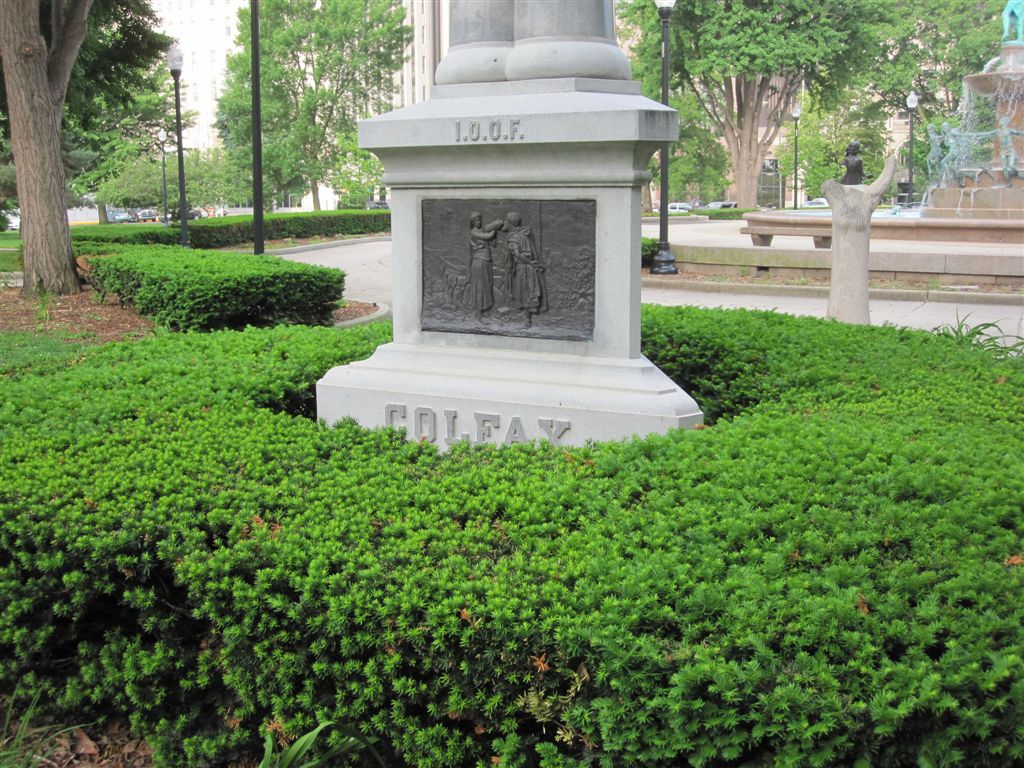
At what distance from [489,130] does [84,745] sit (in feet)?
12.2

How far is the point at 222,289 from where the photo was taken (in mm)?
12562

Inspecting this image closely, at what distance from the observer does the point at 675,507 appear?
404cm

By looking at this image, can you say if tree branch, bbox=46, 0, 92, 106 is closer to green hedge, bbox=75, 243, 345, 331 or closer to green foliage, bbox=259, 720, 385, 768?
green hedge, bbox=75, 243, 345, 331

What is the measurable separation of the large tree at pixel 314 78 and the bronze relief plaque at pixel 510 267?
4395 cm

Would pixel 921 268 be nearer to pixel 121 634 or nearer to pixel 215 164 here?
pixel 121 634

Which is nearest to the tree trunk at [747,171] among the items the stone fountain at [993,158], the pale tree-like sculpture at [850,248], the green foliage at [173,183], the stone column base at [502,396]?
the stone fountain at [993,158]

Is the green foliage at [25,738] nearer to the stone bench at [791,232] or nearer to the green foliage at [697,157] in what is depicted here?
the stone bench at [791,232]

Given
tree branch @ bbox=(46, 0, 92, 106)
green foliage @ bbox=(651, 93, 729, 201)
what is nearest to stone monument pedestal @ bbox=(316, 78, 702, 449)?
tree branch @ bbox=(46, 0, 92, 106)

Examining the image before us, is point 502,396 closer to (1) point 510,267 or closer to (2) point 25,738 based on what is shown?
(1) point 510,267

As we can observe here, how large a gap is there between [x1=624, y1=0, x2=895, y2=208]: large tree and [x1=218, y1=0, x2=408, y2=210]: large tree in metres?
12.5

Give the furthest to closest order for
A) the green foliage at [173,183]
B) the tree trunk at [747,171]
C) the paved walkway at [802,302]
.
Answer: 1. the green foliage at [173,183]
2. the tree trunk at [747,171]
3. the paved walkway at [802,302]

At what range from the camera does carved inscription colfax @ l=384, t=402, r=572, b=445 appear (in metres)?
5.92

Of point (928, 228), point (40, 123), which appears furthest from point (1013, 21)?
point (40, 123)

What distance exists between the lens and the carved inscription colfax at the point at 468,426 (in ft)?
19.4
